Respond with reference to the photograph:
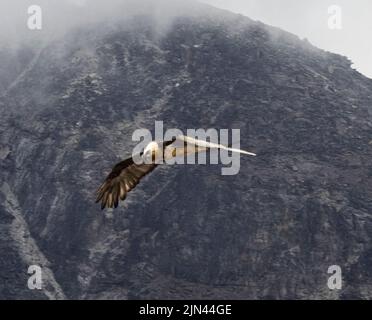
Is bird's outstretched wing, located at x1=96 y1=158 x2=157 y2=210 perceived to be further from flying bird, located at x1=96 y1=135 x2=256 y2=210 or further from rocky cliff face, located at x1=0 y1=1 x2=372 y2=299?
rocky cliff face, located at x1=0 y1=1 x2=372 y2=299

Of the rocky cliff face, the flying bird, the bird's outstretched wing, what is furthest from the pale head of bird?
the rocky cliff face

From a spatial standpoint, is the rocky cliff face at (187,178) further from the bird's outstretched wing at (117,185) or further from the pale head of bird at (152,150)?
the pale head of bird at (152,150)

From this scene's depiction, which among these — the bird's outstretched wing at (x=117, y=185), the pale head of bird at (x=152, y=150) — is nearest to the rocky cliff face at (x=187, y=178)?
the bird's outstretched wing at (x=117, y=185)

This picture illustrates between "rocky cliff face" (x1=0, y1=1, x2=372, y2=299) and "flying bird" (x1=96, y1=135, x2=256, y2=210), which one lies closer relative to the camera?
"flying bird" (x1=96, y1=135, x2=256, y2=210)

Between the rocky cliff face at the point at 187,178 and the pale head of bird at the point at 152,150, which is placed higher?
the rocky cliff face at the point at 187,178

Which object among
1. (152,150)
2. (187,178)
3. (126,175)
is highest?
(187,178)

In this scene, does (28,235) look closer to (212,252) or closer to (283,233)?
(212,252)

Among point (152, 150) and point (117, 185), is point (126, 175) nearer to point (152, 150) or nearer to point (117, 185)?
point (117, 185)

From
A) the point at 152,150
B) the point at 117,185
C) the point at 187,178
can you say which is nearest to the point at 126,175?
the point at 117,185
